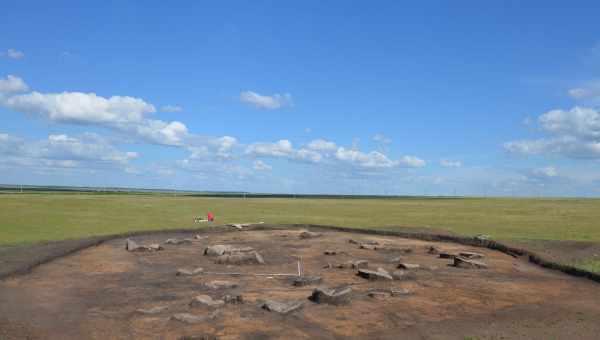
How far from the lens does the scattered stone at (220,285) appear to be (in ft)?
42.4

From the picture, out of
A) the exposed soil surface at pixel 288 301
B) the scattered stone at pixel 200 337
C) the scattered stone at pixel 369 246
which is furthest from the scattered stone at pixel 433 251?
the scattered stone at pixel 200 337

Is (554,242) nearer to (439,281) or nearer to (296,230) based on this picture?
(439,281)

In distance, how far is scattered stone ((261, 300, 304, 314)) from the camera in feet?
→ 33.7

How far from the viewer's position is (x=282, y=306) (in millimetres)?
10453

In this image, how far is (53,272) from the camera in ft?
49.0

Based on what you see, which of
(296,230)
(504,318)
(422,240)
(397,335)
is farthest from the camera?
(296,230)

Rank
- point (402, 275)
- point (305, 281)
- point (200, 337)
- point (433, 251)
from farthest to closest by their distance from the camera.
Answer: point (433, 251) < point (402, 275) < point (305, 281) < point (200, 337)

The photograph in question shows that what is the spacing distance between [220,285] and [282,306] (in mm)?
3233

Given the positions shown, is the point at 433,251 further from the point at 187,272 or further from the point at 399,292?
the point at 187,272

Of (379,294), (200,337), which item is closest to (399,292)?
(379,294)

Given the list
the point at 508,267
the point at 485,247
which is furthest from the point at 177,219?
the point at 508,267

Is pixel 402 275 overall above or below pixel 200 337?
above

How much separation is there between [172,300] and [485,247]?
16626mm

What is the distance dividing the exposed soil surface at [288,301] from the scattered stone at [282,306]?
0.05m
